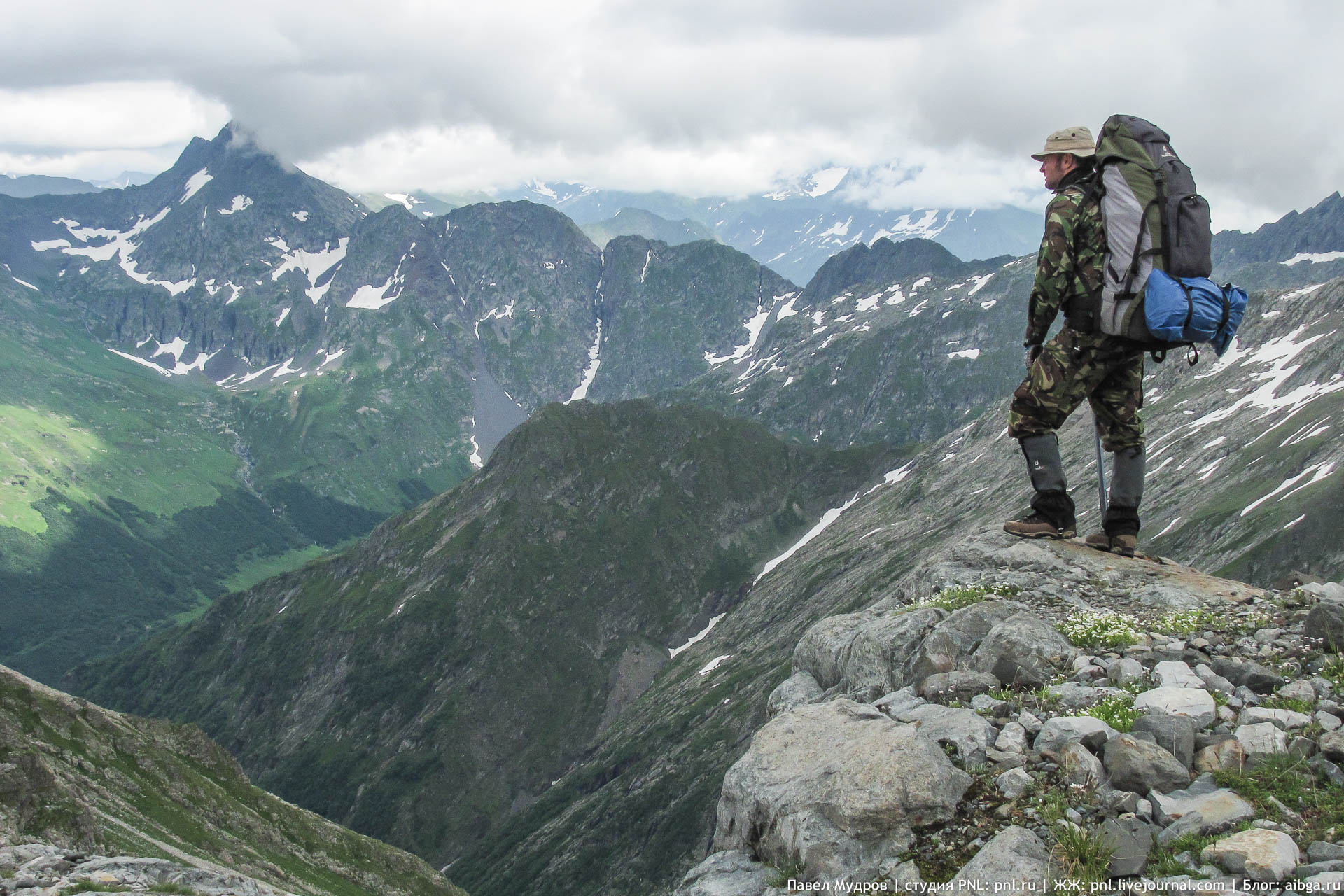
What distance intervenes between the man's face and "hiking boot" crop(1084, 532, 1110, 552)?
6.88 m

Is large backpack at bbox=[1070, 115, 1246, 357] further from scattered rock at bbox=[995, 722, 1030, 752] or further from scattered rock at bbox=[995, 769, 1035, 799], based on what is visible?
scattered rock at bbox=[995, 769, 1035, 799]

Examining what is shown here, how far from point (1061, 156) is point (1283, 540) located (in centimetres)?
11002

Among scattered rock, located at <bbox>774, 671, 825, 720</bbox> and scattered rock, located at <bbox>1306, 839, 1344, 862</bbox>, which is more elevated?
scattered rock, located at <bbox>1306, 839, 1344, 862</bbox>

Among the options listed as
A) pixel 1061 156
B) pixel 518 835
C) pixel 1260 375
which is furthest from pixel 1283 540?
pixel 518 835

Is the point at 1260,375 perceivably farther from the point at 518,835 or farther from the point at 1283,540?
the point at 518,835

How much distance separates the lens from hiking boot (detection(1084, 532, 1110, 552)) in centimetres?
1739

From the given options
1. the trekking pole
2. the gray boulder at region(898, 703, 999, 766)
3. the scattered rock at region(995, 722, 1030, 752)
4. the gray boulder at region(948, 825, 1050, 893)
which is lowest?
the gray boulder at region(948, 825, 1050, 893)

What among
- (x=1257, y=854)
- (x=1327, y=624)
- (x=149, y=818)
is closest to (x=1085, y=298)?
(x=1327, y=624)

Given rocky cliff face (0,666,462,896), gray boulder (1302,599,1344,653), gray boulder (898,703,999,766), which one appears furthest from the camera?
rocky cliff face (0,666,462,896)

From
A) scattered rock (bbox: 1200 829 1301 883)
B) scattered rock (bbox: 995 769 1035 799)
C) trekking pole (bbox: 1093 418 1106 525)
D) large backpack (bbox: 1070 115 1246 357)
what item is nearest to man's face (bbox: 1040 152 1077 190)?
large backpack (bbox: 1070 115 1246 357)

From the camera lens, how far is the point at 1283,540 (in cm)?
10281

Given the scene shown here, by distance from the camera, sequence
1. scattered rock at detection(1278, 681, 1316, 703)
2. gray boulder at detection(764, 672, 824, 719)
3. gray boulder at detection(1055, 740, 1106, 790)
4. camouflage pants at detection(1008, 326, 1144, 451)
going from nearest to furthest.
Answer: gray boulder at detection(1055, 740, 1106, 790) < scattered rock at detection(1278, 681, 1316, 703) < camouflage pants at detection(1008, 326, 1144, 451) < gray boulder at detection(764, 672, 824, 719)

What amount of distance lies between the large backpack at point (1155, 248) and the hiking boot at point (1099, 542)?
16.1ft

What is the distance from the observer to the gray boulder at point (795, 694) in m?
16.6
